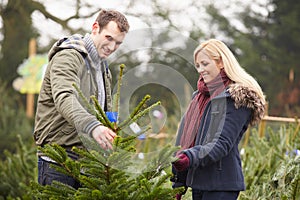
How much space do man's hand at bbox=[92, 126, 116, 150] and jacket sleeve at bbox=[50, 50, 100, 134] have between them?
0.08 ft

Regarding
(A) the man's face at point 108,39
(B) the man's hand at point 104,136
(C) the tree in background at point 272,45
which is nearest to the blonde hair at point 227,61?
(A) the man's face at point 108,39

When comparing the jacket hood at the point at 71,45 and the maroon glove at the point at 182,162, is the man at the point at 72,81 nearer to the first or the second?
the jacket hood at the point at 71,45

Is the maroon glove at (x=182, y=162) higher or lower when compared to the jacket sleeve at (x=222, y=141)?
lower

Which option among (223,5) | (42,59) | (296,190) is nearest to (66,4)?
(42,59)

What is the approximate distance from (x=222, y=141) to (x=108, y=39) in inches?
28.4

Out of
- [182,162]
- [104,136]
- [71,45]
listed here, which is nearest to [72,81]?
[71,45]

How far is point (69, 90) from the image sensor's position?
252 centimetres

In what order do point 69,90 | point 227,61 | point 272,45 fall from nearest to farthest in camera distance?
point 69,90 → point 227,61 → point 272,45

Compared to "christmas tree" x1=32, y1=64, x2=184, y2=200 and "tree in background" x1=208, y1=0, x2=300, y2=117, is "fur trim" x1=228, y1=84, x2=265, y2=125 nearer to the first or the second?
"christmas tree" x1=32, y1=64, x2=184, y2=200

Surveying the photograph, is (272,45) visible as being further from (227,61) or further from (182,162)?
(182,162)

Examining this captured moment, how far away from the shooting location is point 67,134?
2.73 m

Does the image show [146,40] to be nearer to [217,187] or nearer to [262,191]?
[217,187]

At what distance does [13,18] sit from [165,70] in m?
11.3

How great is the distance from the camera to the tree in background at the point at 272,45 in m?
16.1
